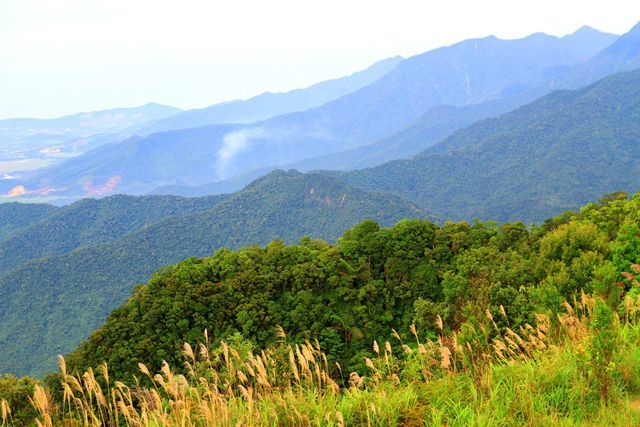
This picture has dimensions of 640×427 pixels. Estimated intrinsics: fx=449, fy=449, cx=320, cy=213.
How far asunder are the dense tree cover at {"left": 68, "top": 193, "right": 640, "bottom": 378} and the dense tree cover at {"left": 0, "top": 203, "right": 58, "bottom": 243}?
179364 millimetres

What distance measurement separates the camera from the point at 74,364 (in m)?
27.1

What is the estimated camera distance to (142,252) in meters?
120


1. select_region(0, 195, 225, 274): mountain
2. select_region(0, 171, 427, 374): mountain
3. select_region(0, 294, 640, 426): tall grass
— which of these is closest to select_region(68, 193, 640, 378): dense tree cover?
select_region(0, 294, 640, 426): tall grass

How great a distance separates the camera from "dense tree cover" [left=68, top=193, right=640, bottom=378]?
2645cm

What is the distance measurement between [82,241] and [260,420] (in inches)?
7058

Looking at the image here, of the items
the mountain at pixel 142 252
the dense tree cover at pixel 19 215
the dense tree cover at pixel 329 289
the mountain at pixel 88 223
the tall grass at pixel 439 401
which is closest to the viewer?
the tall grass at pixel 439 401

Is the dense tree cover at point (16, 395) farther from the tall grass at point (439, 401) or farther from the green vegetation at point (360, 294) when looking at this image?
the tall grass at point (439, 401)

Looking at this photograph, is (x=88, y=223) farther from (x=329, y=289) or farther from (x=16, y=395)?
(x=16, y=395)

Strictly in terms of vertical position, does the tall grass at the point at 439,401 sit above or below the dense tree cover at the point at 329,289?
above

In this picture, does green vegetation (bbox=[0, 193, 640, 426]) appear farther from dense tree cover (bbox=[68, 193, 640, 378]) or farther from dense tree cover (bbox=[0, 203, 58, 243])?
dense tree cover (bbox=[0, 203, 58, 243])

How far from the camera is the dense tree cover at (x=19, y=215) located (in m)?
178

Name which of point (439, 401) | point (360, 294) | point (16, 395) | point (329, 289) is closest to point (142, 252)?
point (329, 289)

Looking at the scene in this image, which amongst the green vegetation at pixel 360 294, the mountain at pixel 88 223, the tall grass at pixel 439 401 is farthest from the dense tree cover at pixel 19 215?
the tall grass at pixel 439 401

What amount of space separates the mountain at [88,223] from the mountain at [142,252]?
33624 millimetres
